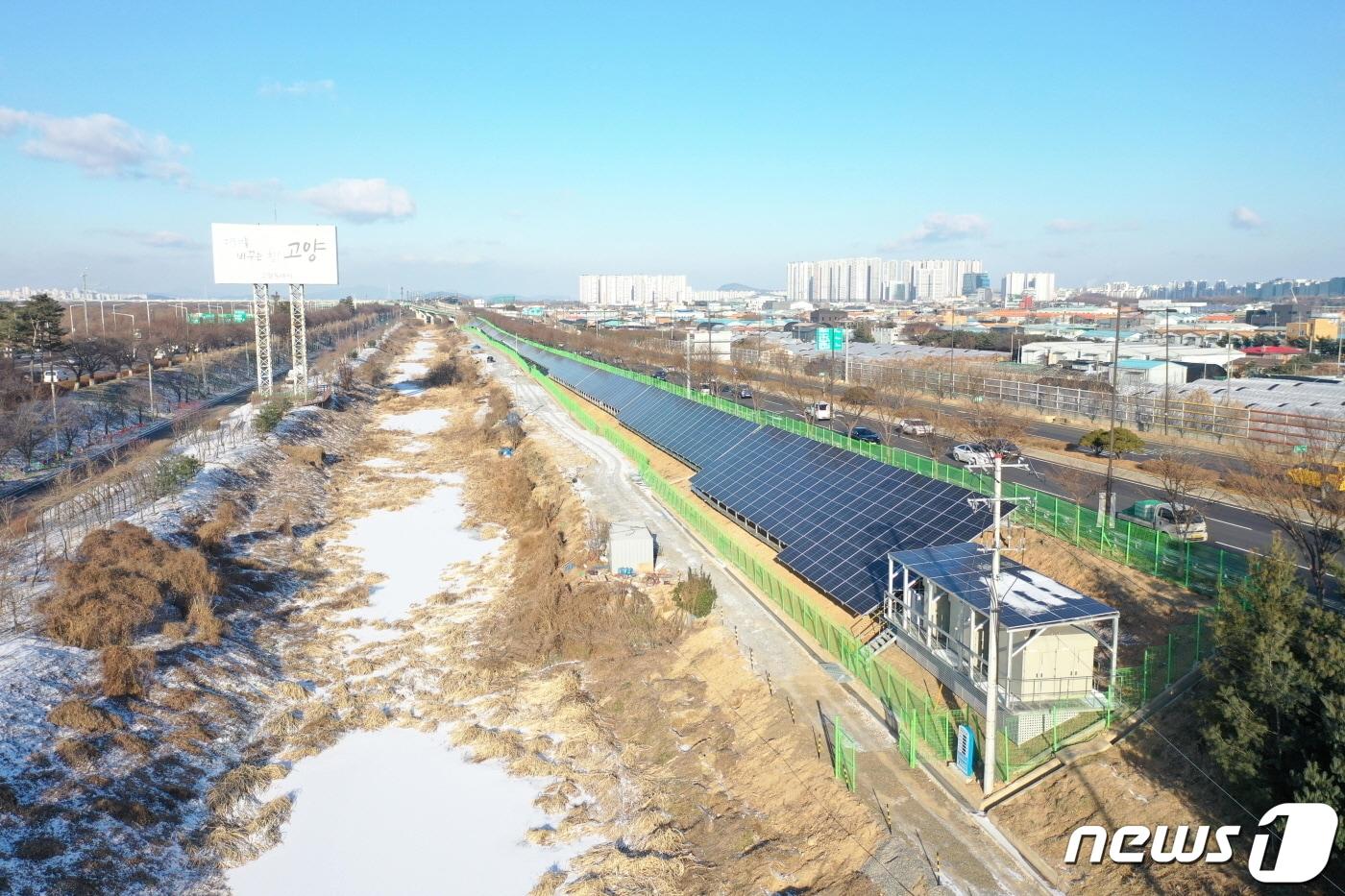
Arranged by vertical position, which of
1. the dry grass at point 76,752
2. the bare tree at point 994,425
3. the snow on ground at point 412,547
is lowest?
the snow on ground at point 412,547

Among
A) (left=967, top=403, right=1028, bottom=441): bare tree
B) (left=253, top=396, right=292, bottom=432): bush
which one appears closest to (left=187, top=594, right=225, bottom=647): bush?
(left=967, top=403, right=1028, bottom=441): bare tree

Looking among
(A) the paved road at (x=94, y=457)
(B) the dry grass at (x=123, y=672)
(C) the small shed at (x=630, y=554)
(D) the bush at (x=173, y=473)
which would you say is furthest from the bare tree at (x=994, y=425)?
(A) the paved road at (x=94, y=457)

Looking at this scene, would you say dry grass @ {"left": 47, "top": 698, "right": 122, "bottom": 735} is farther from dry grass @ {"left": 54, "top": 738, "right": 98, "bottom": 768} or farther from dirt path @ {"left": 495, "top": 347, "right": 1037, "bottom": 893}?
dirt path @ {"left": 495, "top": 347, "right": 1037, "bottom": 893}

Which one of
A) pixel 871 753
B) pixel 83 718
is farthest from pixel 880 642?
pixel 83 718

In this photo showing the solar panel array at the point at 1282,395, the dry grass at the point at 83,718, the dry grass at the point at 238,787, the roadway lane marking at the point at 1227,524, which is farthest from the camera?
the solar panel array at the point at 1282,395

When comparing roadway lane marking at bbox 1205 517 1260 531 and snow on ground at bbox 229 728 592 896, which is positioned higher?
roadway lane marking at bbox 1205 517 1260 531

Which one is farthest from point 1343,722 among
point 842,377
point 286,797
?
point 842,377

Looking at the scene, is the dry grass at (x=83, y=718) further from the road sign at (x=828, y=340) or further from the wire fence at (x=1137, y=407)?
the road sign at (x=828, y=340)
